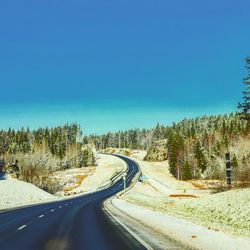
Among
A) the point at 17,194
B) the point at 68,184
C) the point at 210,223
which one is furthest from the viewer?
the point at 68,184

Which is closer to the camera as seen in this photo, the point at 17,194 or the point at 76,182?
the point at 17,194

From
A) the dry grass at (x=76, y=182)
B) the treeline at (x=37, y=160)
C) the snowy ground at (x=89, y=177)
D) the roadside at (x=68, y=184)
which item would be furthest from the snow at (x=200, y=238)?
the dry grass at (x=76, y=182)

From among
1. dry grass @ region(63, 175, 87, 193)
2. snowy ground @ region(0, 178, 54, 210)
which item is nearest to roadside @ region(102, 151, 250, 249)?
snowy ground @ region(0, 178, 54, 210)

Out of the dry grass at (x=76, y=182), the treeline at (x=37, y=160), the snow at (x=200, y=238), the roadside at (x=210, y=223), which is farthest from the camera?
the dry grass at (x=76, y=182)

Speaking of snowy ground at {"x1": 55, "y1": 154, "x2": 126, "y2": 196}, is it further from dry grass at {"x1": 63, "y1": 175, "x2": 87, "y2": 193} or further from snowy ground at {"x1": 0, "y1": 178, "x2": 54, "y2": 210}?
snowy ground at {"x1": 0, "y1": 178, "x2": 54, "y2": 210}

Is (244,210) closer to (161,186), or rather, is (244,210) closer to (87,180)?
(161,186)

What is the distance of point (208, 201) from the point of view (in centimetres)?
3206

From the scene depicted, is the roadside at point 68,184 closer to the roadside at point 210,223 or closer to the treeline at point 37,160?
the treeline at point 37,160

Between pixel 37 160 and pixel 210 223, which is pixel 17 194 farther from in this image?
pixel 37 160

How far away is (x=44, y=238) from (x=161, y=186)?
86792 millimetres

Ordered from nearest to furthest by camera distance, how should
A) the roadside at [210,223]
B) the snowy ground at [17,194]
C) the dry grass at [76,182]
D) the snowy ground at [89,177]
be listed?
the roadside at [210,223], the snowy ground at [17,194], the dry grass at [76,182], the snowy ground at [89,177]

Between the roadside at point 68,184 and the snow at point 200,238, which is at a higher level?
the roadside at point 68,184

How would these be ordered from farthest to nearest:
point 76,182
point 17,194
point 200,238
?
point 76,182
point 17,194
point 200,238

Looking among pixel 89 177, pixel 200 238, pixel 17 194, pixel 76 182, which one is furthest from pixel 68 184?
pixel 200 238
